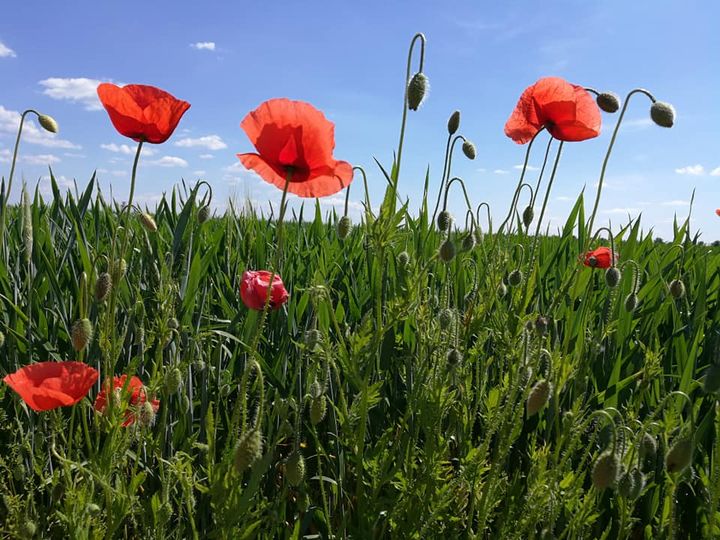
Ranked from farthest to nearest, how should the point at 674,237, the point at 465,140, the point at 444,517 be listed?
1. the point at 674,237
2. the point at 465,140
3. the point at 444,517

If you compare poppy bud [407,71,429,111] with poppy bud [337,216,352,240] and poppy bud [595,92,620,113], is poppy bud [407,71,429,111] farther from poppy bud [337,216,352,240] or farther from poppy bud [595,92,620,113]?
poppy bud [595,92,620,113]

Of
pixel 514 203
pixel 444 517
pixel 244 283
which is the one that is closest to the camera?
pixel 444 517

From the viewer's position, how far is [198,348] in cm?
149

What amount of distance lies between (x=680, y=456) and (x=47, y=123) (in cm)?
147

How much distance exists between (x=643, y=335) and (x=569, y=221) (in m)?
0.82

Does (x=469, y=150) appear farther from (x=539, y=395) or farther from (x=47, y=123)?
(x=47, y=123)

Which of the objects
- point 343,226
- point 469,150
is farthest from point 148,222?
point 469,150

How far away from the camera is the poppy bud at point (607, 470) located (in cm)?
103

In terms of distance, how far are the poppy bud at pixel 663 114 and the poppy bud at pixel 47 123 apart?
4.42ft

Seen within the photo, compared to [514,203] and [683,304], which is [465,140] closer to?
[514,203]

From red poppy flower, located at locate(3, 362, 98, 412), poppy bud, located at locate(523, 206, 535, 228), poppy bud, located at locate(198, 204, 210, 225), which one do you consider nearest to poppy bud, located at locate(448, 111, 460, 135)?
poppy bud, located at locate(523, 206, 535, 228)

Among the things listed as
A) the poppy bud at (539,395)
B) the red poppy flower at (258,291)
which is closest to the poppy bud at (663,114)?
the poppy bud at (539,395)

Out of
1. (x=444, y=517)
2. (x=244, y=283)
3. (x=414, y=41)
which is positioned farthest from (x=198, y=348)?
(x=414, y=41)

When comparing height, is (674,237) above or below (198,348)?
above
